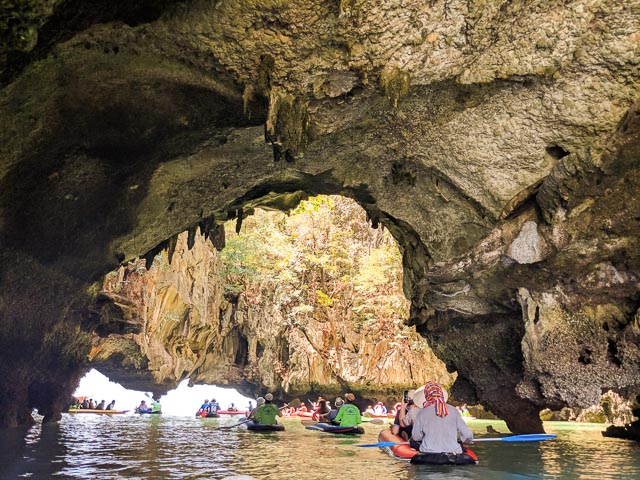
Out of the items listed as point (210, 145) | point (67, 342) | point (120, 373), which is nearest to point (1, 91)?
point (210, 145)

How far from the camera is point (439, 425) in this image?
7.52 metres

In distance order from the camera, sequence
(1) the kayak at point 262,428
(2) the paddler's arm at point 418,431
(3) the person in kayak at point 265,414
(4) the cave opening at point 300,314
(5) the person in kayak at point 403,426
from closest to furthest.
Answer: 1. (2) the paddler's arm at point 418,431
2. (5) the person in kayak at point 403,426
3. (1) the kayak at point 262,428
4. (3) the person in kayak at point 265,414
5. (4) the cave opening at point 300,314

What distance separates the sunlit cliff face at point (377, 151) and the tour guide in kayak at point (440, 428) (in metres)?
4.30

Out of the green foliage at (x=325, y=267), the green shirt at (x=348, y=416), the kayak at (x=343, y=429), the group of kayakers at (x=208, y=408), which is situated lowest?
the kayak at (x=343, y=429)

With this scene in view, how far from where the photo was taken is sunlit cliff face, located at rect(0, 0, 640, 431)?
282 inches

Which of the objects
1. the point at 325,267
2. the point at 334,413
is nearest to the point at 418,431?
the point at 334,413

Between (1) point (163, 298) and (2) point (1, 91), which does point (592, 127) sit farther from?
(1) point (163, 298)

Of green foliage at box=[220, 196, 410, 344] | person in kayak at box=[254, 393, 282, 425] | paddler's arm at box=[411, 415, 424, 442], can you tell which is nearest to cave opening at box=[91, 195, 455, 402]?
green foliage at box=[220, 196, 410, 344]

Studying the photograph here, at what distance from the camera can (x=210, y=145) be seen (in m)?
9.98

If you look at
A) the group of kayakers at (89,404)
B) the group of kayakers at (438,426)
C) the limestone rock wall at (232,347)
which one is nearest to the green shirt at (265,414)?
the limestone rock wall at (232,347)

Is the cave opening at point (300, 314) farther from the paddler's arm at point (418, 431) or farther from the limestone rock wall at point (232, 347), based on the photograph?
the paddler's arm at point (418, 431)

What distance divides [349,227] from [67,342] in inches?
652

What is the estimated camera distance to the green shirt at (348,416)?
1451cm

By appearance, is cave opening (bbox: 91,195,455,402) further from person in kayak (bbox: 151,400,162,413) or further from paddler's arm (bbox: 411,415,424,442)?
paddler's arm (bbox: 411,415,424,442)
